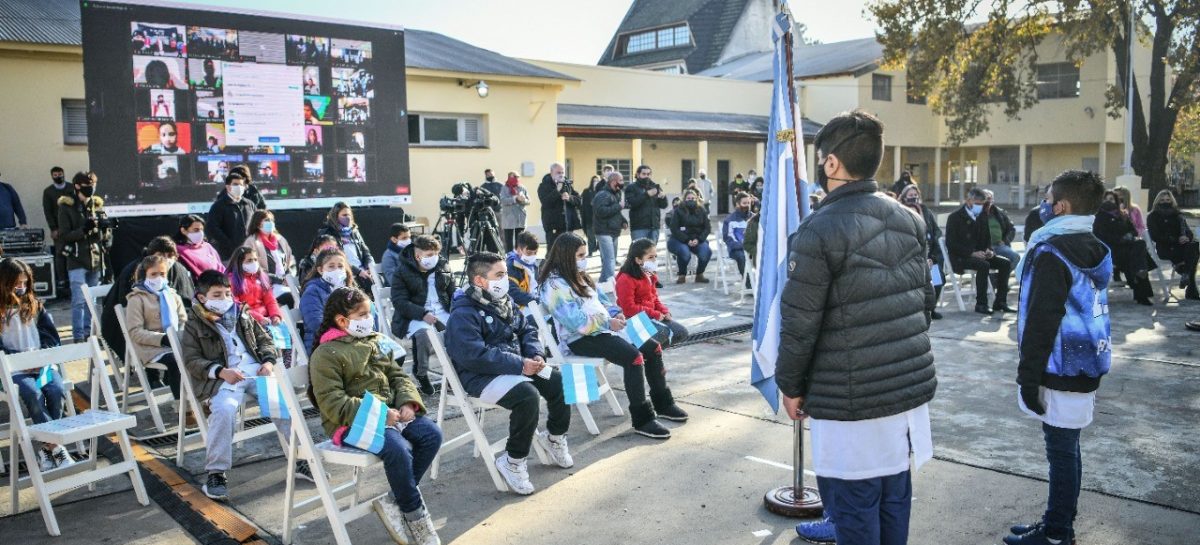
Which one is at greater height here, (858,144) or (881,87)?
(881,87)

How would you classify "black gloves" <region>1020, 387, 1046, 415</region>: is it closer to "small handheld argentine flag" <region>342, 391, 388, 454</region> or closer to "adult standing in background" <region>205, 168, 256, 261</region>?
"small handheld argentine flag" <region>342, 391, 388, 454</region>

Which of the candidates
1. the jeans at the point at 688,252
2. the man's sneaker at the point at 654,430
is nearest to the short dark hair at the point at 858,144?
the man's sneaker at the point at 654,430

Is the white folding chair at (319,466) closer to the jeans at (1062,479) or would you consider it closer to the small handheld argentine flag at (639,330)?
the small handheld argentine flag at (639,330)

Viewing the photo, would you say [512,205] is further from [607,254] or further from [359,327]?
[359,327]

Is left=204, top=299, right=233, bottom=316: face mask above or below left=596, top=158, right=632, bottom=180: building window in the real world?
below

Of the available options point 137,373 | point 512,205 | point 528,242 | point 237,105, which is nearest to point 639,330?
point 528,242

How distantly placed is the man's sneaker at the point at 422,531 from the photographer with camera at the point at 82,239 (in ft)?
20.4

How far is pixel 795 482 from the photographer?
4.57m

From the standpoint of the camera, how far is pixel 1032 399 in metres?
3.90

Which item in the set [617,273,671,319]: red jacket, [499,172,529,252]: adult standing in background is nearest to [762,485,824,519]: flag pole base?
[617,273,671,319]: red jacket

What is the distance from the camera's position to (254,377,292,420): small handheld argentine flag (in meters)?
4.83

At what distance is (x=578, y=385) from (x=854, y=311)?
2611mm

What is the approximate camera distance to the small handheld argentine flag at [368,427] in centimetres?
420

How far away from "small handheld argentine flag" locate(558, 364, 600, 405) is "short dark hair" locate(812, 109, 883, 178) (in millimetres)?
2608
